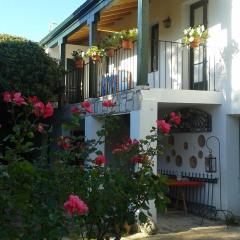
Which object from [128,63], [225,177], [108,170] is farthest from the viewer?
[128,63]

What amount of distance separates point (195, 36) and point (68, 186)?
6.60 m

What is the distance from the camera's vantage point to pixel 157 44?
41.7 ft

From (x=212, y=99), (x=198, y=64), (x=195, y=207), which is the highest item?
(x=198, y=64)

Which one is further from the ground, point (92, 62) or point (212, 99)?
point (92, 62)

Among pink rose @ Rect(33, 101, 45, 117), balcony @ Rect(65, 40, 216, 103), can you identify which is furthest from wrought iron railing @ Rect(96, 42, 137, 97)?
pink rose @ Rect(33, 101, 45, 117)

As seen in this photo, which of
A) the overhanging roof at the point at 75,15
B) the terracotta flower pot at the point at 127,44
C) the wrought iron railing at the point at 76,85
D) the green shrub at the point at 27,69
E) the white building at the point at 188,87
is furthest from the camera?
the wrought iron railing at the point at 76,85

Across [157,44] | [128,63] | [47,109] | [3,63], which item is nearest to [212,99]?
[157,44]

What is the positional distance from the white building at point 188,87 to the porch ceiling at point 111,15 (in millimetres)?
81

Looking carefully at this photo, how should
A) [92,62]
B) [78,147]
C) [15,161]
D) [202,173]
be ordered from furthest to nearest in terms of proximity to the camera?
[92,62] < [202,173] < [78,147] < [15,161]

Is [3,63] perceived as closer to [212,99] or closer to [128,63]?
[128,63]

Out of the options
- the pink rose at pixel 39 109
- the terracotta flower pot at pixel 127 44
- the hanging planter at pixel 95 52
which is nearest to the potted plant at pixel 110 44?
the hanging planter at pixel 95 52

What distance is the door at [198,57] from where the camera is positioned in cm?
1069

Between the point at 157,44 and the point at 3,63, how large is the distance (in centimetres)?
400

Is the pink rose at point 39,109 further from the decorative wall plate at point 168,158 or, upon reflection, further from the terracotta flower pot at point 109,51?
the decorative wall plate at point 168,158
